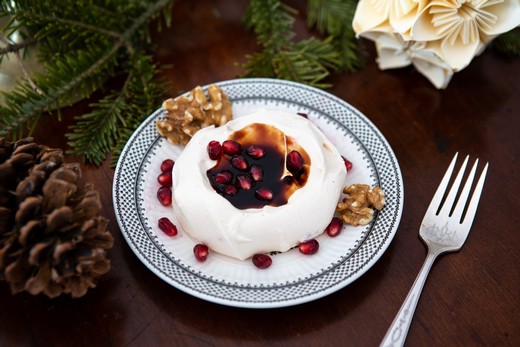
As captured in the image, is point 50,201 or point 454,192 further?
point 454,192

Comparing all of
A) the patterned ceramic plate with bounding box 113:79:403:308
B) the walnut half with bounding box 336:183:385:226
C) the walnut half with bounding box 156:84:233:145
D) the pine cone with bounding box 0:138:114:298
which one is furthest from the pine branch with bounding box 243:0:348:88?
the pine cone with bounding box 0:138:114:298

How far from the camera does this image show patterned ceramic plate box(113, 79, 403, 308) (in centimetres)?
119

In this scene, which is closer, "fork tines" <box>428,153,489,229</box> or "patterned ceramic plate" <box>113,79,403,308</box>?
"patterned ceramic plate" <box>113,79,403,308</box>

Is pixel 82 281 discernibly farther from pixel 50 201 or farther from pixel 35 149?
pixel 35 149

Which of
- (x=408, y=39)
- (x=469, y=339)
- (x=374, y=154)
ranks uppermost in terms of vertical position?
(x=408, y=39)

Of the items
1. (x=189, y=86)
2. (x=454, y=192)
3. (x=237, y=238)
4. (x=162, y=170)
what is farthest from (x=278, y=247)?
A: (x=189, y=86)

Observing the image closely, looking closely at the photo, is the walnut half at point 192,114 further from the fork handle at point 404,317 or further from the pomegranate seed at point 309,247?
the fork handle at point 404,317

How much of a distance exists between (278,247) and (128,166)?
17.0 inches

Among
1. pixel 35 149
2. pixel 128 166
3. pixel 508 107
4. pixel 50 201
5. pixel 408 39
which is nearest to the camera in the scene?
pixel 50 201

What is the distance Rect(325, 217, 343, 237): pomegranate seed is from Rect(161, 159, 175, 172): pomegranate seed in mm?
424

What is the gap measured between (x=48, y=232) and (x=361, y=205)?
2.28 ft

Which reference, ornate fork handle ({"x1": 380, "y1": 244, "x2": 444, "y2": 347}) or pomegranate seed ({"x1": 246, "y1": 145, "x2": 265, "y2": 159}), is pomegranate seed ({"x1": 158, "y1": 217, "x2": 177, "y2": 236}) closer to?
pomegranate seed ({"x1": 246, "y1": 145, "x2": 265, "y2": 159})

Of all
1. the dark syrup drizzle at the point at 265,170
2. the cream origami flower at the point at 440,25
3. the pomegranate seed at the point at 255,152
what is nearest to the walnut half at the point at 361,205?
the dark syrup drizzle at the point at 265,170

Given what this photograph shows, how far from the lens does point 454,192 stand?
1412 mm
